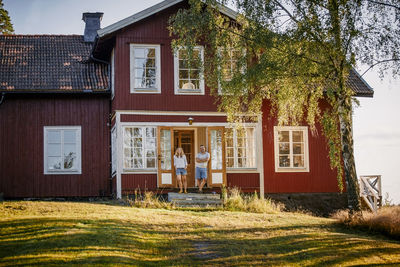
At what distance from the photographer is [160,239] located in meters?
13.5

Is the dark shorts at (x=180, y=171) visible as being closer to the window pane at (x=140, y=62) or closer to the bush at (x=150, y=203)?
the bush at (x=150, y=203)

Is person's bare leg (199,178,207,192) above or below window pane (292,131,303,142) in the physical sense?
below

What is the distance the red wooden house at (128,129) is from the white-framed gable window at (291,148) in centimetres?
4

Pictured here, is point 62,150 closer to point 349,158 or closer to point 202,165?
point 202,165

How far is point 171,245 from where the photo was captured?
13.1 meters

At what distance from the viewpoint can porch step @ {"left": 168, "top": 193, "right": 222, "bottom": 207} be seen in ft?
64.2

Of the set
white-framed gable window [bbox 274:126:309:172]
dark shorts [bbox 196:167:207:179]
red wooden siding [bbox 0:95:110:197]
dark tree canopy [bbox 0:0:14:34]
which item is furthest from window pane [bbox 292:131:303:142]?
dark tree canopy [bbox 0:0:14:34]

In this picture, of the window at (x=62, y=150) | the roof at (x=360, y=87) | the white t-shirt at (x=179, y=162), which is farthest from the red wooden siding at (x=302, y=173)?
the window at (x=62, y=150)

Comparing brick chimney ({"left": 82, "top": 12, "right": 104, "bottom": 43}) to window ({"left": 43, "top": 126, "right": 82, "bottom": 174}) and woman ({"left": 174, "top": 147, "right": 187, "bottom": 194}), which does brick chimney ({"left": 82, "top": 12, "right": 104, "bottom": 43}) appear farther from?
woman ({"left": 174, "top": 147, "right": 187, "bottom": 194})

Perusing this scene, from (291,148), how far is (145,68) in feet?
20.2

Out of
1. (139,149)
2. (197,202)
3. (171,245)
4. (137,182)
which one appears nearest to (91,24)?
(139,149)

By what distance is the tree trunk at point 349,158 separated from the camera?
667 inches

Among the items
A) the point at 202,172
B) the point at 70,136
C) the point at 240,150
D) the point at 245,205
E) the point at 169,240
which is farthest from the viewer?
the point at 70,136

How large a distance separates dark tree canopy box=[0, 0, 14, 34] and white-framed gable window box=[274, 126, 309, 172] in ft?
57.7
